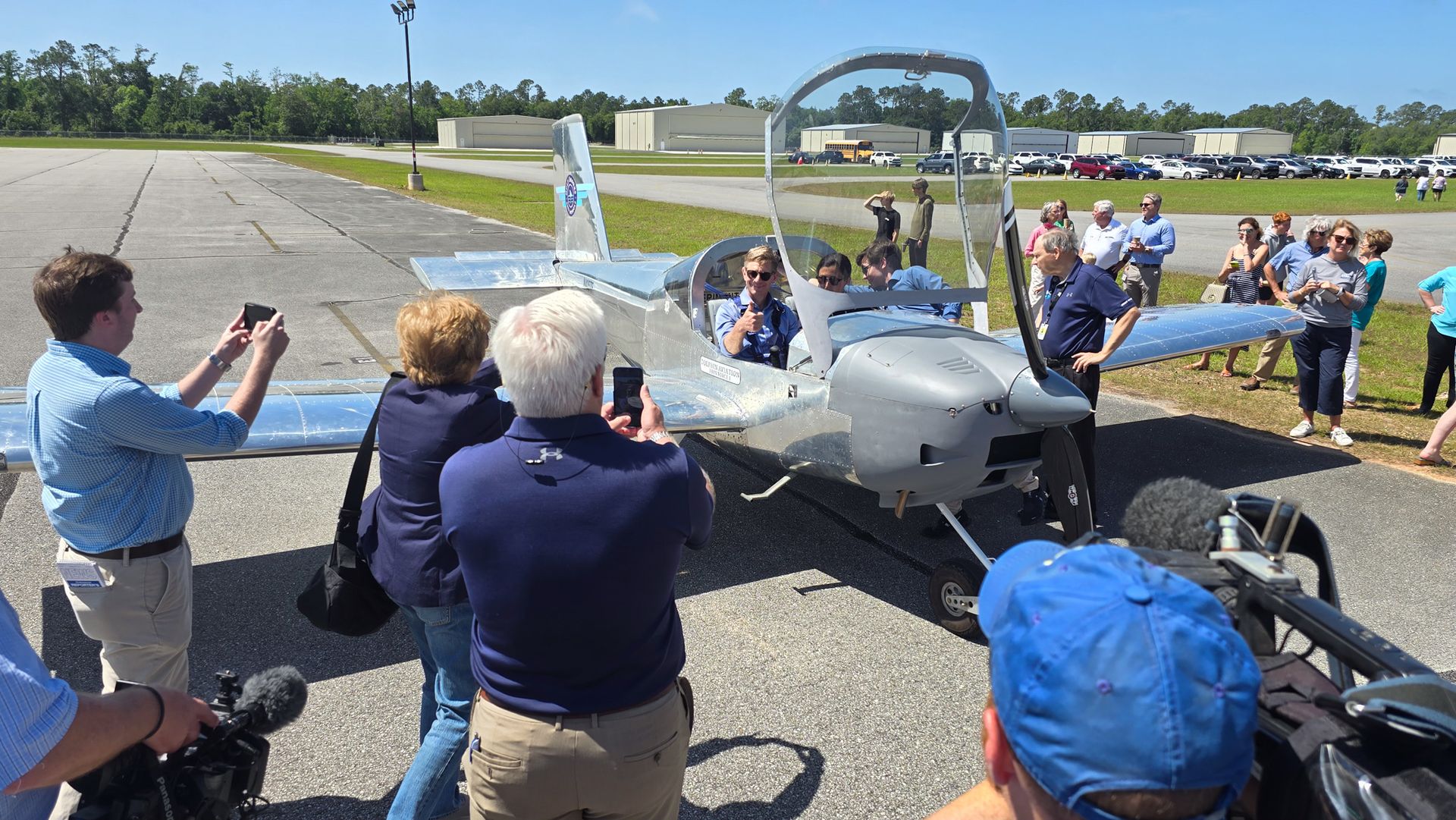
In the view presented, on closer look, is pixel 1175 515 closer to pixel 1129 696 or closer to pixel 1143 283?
pixel 1129 696

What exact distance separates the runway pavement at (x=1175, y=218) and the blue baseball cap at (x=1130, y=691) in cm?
432

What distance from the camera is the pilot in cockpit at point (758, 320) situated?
532 centimetres

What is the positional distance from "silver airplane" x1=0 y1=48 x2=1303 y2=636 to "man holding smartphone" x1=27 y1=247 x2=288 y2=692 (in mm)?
1772

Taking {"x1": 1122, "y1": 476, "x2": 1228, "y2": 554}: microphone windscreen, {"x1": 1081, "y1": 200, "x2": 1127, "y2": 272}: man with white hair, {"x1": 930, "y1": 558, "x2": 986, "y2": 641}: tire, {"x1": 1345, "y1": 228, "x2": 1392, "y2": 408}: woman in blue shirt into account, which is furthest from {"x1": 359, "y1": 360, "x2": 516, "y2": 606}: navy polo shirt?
{"x1": 1081, "y1": 200, "x2": 1127, "y2": 272}: man with white hair

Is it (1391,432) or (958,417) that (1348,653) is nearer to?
(958,417)

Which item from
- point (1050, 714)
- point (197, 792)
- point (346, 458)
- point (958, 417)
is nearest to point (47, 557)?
point (346, 458)

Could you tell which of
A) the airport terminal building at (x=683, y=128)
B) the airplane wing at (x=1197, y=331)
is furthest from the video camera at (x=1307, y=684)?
the airport terminal building at (x=683, y=128)

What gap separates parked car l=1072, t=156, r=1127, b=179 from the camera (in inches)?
2101

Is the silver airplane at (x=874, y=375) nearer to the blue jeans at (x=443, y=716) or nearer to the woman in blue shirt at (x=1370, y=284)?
the blue jeans at (x=443, y=716)

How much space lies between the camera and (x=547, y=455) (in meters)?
1.87

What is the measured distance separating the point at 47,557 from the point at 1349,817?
5.98 meters

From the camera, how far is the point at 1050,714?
3.00 feet

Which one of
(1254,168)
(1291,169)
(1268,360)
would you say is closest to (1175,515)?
(1268,360)

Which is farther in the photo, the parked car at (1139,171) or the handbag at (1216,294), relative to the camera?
the parked car at (1139,171)
